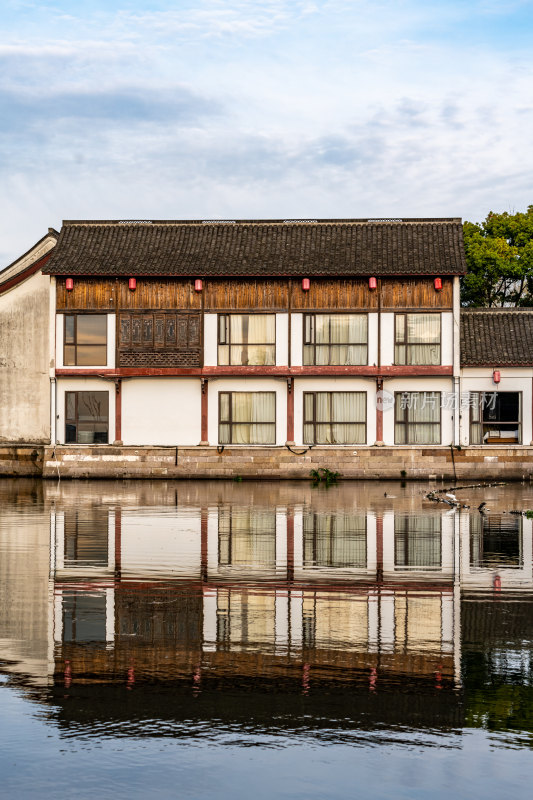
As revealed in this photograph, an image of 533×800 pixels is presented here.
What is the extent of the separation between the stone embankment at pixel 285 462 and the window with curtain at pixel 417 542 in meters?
15.8

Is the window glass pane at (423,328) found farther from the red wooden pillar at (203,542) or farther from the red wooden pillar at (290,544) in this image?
the red wooden pillar at (203,542)

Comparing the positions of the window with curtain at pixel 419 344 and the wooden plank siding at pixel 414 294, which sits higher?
the wooden plank siding at pixel 414 294

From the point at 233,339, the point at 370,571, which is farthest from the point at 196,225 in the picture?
the point at 370,571

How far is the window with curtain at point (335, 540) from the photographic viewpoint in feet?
51.6

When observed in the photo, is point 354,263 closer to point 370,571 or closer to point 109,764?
point 370,571

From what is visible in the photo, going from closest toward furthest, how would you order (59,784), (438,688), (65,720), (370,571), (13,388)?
(59,784) < (65,720) < (438,688) < (370,571) < (13,388)

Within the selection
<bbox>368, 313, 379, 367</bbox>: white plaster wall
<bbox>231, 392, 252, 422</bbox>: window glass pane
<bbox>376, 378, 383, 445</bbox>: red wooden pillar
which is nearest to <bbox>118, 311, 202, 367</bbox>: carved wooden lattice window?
<bbox>231, 392, 252, 422</bbox>: window glass pane

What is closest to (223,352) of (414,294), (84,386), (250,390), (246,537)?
A: (250,390)

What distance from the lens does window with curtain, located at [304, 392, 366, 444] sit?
137ft

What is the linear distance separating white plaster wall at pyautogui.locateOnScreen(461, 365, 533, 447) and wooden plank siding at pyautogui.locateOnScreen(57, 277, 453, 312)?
298 centimetres

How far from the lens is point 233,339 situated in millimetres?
42281

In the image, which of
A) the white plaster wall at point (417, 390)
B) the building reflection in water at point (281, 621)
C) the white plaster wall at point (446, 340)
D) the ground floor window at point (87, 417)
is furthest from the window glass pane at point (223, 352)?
the building reflection in water at point (281, 621)

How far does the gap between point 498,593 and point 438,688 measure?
4.99 metres

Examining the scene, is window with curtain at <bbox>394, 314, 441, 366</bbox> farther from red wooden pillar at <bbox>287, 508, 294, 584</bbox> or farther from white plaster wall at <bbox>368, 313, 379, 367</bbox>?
red wooden pillar at <bbox>287, 508, 294, 584</bbox>
